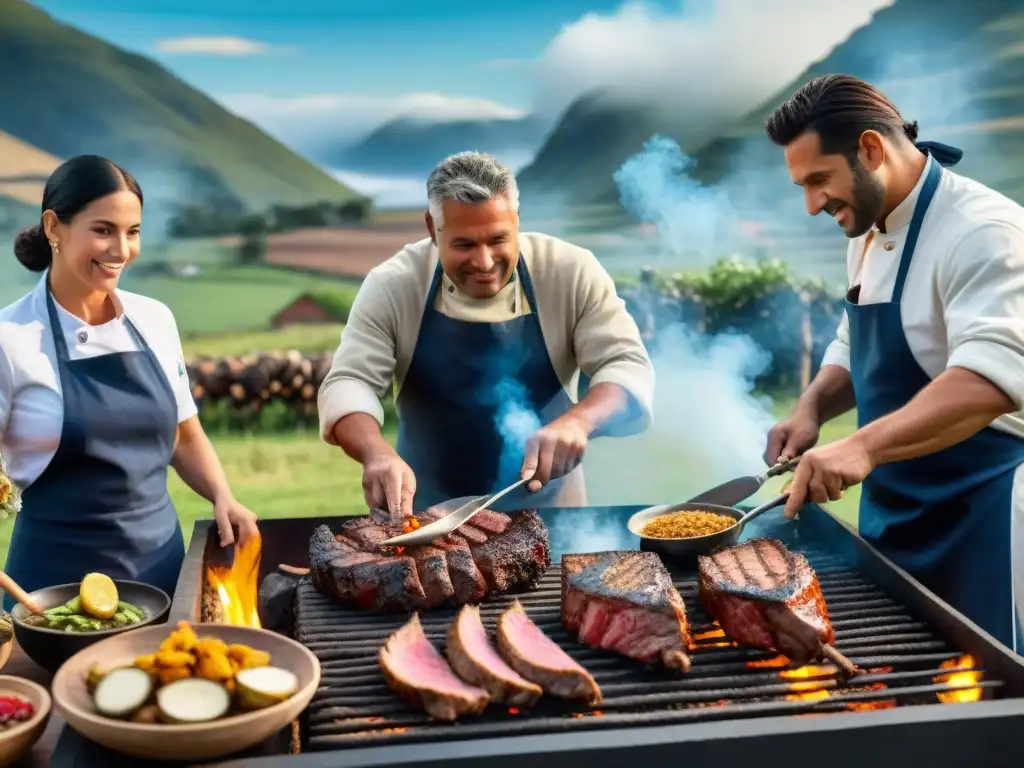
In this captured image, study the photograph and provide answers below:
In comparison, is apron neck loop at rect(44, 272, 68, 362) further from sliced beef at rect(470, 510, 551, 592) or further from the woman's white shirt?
sliced beef at rect(470, 510, 551, 592)

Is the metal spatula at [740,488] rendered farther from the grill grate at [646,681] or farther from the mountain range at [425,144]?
the mountain range at [425,144]

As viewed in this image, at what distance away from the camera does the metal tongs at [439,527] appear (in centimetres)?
343

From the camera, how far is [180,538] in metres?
4.16

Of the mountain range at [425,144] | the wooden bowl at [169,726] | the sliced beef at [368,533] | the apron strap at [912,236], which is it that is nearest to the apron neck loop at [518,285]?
the sliced beef at [368,533]

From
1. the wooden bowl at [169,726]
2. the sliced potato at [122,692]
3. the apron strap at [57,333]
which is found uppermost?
the apron strap at [57,333]

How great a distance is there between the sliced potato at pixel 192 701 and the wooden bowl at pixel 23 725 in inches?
13.0

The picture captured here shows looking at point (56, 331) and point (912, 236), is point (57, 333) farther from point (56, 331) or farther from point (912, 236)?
point (912, 236)

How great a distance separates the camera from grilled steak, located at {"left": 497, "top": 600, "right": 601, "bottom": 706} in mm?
2604

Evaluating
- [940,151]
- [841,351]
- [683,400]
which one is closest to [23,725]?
[841,351]

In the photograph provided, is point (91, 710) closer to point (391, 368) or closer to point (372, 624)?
point (372, 624)

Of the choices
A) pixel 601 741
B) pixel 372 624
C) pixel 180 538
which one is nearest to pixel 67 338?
pixel 180 538

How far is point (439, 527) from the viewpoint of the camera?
350 centimetres

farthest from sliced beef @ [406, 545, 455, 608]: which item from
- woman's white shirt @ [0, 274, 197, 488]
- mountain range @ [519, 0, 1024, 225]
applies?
mountain range @ [519, 0, 1024, 225]

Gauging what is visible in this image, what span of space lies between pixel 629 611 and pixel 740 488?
4.08ft
